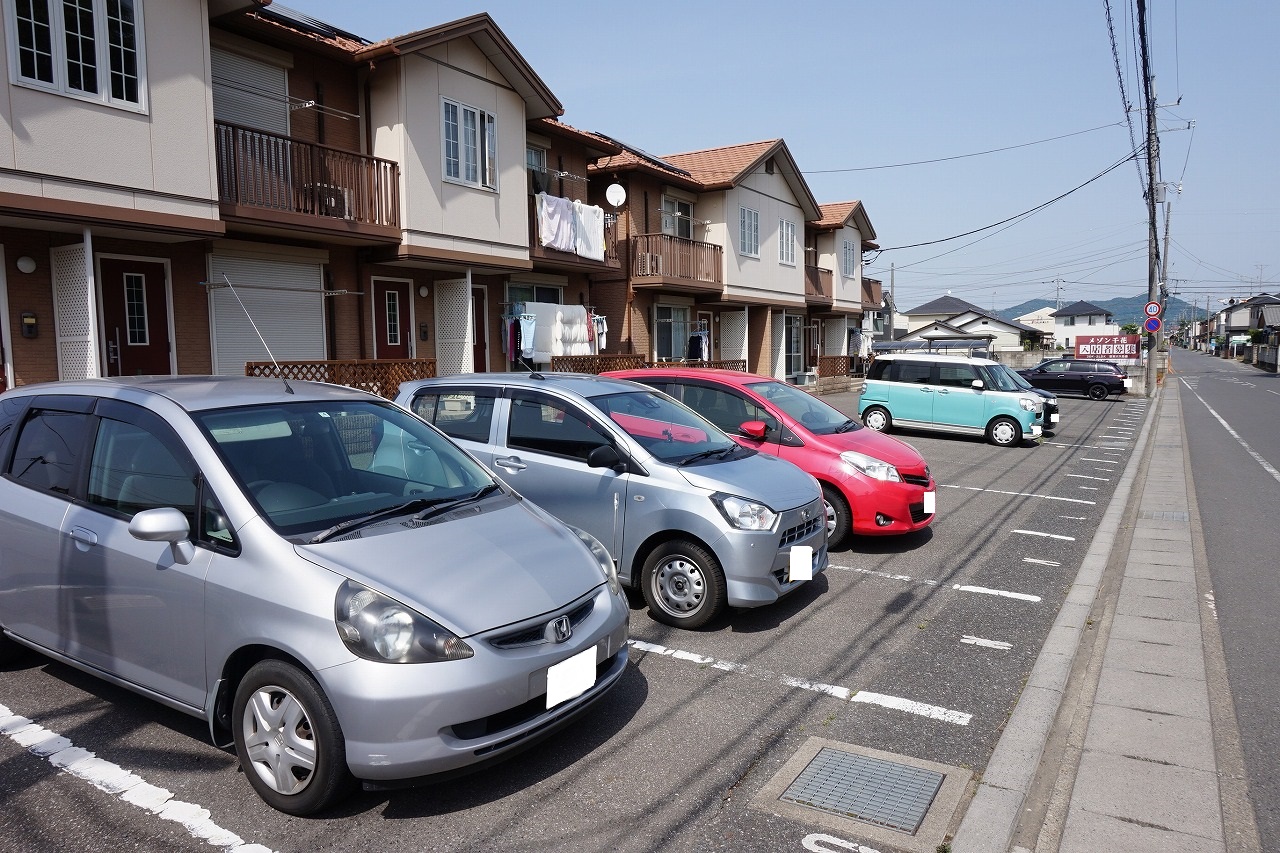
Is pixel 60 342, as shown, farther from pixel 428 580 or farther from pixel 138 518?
pixel 428 580

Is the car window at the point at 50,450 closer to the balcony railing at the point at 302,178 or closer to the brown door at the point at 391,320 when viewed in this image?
the balcony railing at the point at 302,178

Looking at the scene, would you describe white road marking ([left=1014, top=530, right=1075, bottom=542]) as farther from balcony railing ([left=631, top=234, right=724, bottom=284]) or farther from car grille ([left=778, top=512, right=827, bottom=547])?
balcony railing ([left=631, top=234, right=724, bottom=284])

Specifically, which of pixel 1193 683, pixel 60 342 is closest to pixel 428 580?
pixel 1193 683

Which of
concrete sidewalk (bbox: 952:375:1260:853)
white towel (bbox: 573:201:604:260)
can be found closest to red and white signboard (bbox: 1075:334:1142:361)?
white towel (bbox: 573:201:604:260)

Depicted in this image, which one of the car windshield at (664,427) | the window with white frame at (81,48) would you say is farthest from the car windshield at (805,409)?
the window with white frame at (81,48)

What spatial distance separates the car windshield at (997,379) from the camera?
16172mm

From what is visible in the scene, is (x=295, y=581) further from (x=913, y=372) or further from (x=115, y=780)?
(x=913, y=372)

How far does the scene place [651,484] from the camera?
5.48 meters

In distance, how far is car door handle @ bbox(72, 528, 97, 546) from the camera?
147 inches

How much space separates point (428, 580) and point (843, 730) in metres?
2.22

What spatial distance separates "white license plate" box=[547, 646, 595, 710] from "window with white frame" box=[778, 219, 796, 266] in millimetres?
24343

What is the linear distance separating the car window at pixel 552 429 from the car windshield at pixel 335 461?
54.5 inches

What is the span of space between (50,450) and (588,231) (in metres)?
14.2

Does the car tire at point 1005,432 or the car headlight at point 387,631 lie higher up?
the car headlight at point 387,631
